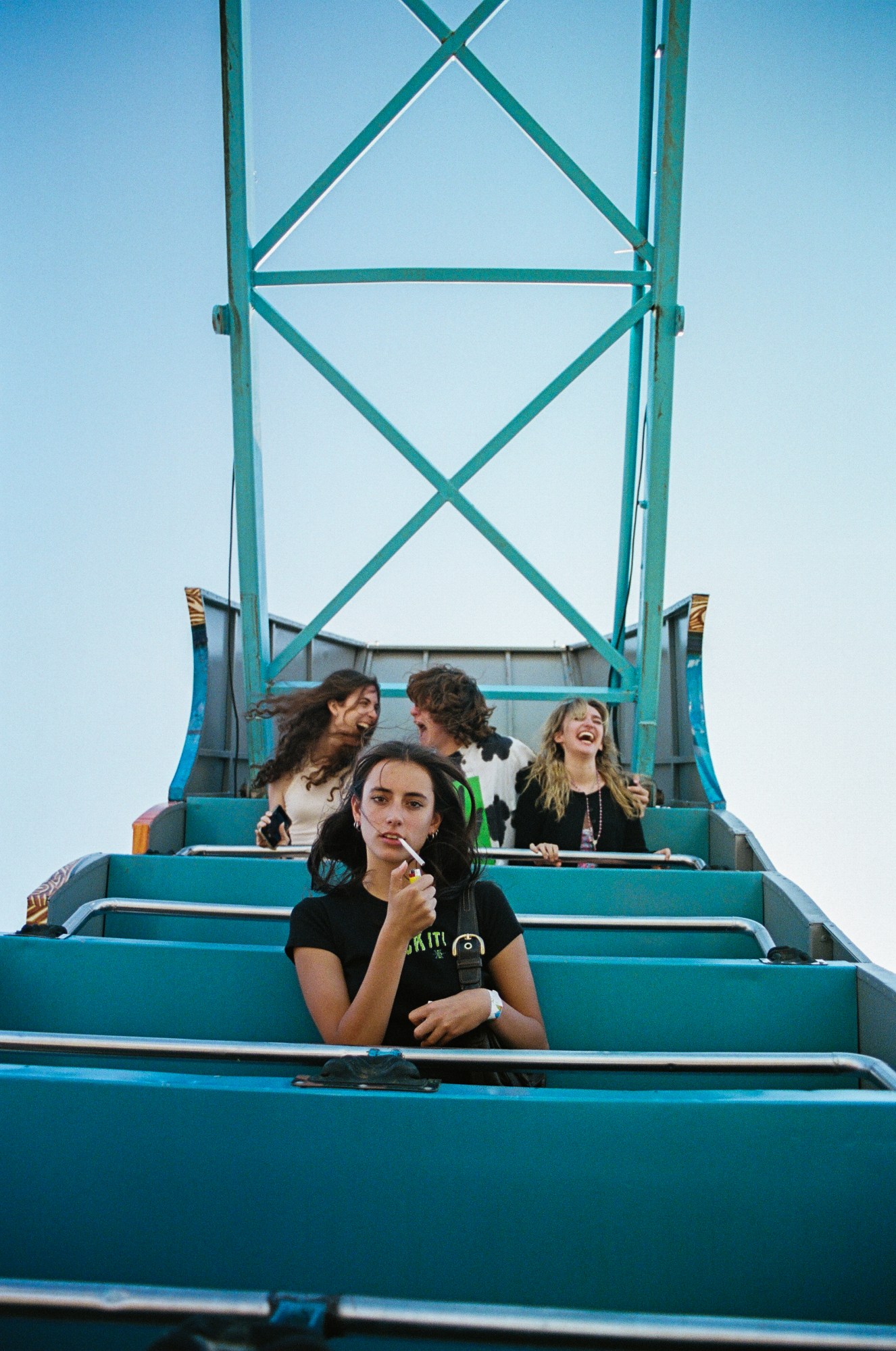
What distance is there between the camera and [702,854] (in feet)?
11.7

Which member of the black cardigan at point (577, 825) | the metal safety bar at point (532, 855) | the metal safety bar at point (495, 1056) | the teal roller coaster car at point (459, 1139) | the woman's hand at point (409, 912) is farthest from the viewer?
the black cardigan at point (577, 825)

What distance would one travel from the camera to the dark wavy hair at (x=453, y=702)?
10.3ft

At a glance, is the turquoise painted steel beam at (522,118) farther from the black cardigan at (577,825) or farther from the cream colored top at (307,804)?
the cream colored top at (307,804)

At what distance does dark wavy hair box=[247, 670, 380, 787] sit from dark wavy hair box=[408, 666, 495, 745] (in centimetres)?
23

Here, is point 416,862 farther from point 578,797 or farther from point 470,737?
point 578,797

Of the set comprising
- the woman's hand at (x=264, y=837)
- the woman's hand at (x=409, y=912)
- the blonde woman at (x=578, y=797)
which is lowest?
the woman's hand at (x=409, y=912)

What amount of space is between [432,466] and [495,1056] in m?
3.36

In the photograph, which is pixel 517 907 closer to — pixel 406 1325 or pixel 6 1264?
pixel 6 1264

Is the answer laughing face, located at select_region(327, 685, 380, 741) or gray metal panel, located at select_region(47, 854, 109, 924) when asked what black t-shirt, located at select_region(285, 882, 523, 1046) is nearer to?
gray metal panel, located at select_region(47, 854, 109, 924)

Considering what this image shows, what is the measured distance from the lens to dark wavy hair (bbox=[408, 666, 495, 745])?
10.3 ft

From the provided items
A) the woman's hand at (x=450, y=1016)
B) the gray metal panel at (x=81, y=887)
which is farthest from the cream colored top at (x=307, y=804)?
the woman's hand at (x=450, y=1016)

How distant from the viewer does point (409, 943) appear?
60.7 inches

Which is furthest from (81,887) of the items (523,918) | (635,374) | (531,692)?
(635,374)

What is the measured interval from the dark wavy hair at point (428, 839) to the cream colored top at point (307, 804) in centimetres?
130
